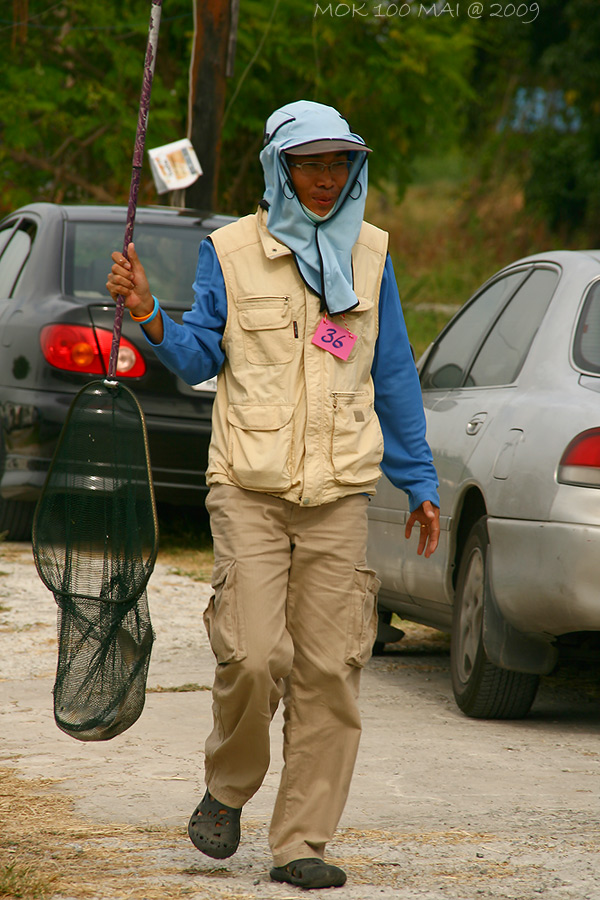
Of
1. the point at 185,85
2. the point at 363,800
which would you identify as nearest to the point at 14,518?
the point at 363,800

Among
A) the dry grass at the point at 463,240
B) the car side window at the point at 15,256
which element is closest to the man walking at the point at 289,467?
the car side window at the point at 15,256

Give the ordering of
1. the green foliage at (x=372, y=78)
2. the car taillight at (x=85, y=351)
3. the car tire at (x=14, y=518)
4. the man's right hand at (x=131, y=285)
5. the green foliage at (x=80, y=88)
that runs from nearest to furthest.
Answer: the man's right hand at (x=131, y=285)
the car taillight at (x=85, y=351)
the car tire at (x=14, y=518)
the green foliage at (x=80, y=88)
the green foliage at (x=372, y=78)

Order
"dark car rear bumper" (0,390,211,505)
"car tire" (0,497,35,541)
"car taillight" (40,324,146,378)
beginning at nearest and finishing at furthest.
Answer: "car taillight" (40,324,146,378), "dark car rear bumper" (0,390,211,505), "car tire" (0,497,35,541)

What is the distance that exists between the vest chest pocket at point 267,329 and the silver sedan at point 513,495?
152 centimetres

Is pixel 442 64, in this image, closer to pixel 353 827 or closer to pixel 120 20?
pixel 120 20

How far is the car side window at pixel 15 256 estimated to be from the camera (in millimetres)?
8289

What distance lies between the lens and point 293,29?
15031 millimetres

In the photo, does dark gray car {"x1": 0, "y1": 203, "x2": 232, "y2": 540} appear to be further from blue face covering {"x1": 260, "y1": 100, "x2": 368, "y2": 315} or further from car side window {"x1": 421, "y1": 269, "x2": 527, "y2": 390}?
blue face covering {"x1": 260, "y1": 100, "x2": 368, "y2": 315}

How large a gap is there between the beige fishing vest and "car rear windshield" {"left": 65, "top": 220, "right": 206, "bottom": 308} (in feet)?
13.9

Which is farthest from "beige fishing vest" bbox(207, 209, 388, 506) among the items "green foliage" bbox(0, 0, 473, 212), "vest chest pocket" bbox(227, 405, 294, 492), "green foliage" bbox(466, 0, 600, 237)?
"green foliage" bbox(466, 0, 600, 237)

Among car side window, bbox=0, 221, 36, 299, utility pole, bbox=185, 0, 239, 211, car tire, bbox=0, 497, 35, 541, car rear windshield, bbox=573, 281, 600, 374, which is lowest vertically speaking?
car tire, bbox=0, 497, 35, 541

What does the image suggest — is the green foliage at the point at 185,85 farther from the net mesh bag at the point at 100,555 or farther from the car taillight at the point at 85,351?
the net mesh bag at the point at 100,555

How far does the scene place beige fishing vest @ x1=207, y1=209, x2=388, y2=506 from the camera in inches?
137

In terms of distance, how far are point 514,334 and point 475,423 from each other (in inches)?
17.3
